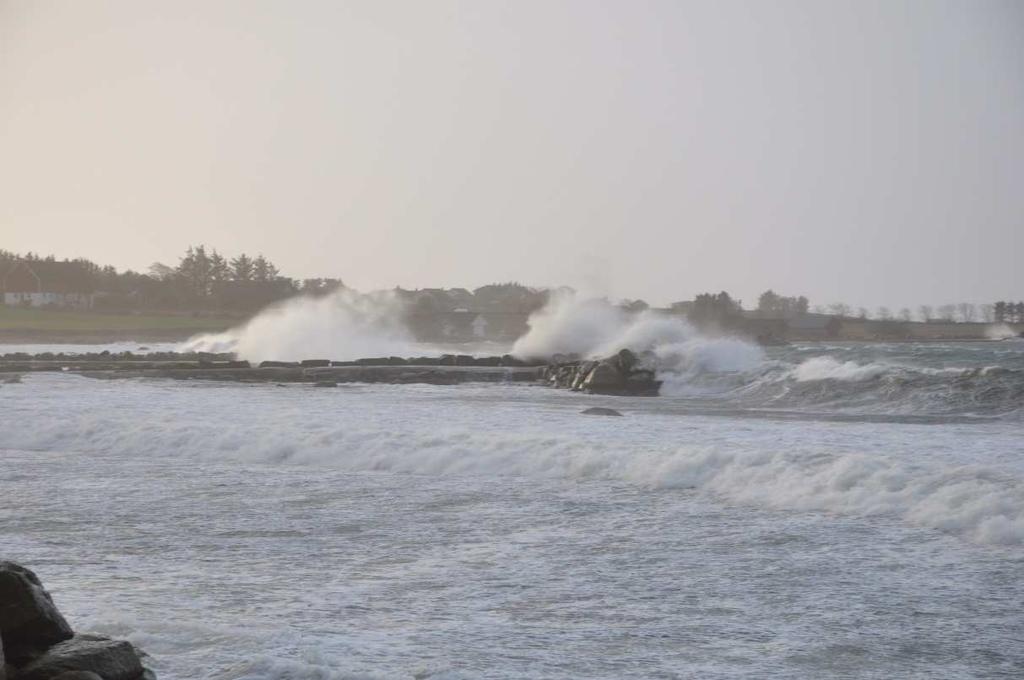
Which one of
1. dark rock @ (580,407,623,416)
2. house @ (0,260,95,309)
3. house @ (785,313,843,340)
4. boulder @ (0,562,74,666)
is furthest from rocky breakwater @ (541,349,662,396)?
house @ (0,260,95,309)

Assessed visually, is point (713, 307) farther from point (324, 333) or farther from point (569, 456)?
point (569, 456)

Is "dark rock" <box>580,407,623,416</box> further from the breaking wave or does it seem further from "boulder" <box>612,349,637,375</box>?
"boulder" <box>612,349,637,375</box>

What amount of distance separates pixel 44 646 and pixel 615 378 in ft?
83.1

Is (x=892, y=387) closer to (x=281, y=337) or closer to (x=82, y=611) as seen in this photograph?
(x=82, y=611)

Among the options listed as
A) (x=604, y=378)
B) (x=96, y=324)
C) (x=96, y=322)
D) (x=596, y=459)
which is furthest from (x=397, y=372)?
(x=96, y=322)

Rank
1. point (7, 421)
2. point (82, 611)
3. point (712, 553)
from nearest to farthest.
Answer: point (82, 611) → point (712, 553) → point (7, 421)

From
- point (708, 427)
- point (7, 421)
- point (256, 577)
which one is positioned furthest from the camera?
point (7, 421)

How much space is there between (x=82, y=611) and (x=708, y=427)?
1186 cm

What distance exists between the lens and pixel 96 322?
296 feet

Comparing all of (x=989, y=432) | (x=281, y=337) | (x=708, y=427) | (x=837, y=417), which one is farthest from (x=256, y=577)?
(x=281, y=337)

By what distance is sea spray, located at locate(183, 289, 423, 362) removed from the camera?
54.2m

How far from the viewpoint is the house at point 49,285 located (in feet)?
381

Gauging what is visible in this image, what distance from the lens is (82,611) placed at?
7359 mm

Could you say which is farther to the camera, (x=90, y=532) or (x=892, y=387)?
(x=892, y=387)
